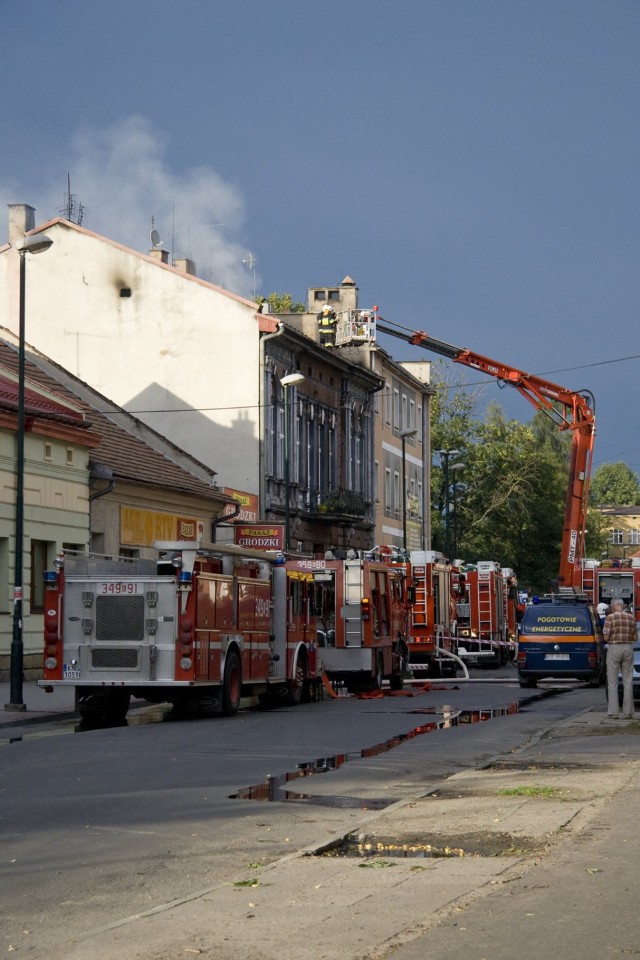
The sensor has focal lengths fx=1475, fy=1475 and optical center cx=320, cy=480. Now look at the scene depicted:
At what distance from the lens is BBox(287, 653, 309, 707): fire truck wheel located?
2634 cm

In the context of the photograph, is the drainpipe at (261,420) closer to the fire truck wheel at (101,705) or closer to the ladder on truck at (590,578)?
the ladder on truck at (590,578)

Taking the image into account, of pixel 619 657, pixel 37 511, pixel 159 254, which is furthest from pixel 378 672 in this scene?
pixel 159 254

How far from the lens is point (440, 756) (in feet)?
54.6

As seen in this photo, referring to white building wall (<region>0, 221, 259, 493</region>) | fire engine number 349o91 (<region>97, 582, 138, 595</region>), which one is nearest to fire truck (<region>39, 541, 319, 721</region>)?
fire engine number 349o91 (<region>97, 582, 138, 595</region>)

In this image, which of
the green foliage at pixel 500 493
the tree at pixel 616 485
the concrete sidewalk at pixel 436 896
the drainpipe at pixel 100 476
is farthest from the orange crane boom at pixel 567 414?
the tree at pixel 616 485

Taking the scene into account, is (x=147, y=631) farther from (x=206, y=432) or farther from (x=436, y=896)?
(x=206, y=432)

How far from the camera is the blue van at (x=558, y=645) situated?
108ft

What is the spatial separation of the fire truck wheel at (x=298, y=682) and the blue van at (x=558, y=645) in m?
7.08

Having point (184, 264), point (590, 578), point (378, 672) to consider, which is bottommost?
point (378, 672)

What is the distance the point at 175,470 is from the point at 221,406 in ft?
23.8

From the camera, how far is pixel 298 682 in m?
26.7

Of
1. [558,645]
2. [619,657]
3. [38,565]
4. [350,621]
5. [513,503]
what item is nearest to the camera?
[619,657]

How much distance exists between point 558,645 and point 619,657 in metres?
11.1

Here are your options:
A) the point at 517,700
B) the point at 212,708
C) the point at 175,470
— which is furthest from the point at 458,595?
the point at 212,708
